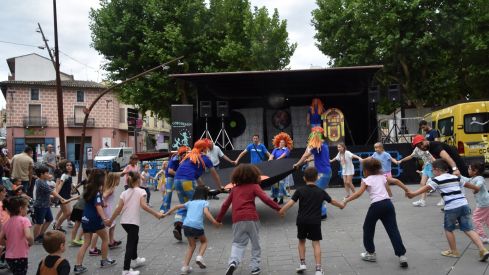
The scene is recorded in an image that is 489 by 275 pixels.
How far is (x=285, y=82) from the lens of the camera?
61.1 ft

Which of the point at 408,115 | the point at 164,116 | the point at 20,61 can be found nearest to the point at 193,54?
the point at 164,116

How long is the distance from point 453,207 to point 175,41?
71.9 ft

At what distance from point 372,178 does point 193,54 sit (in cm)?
2194

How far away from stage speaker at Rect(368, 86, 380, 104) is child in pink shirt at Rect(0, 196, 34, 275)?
14757 millimetres

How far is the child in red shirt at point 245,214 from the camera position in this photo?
5.43 m

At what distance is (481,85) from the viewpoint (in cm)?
2712

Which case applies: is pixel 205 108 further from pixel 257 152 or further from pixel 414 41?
pixel 414 41

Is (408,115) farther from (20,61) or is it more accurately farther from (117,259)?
(20,61)

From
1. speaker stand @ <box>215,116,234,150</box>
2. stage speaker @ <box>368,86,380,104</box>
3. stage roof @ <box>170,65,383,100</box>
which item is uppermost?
stage roof @ <box>170,65,383,100</box>

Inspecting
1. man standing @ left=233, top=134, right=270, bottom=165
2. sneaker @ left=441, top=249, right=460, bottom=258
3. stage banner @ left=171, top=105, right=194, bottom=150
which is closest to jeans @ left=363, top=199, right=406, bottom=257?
sneaker @ left=441, top=249, right=460, bottom=258

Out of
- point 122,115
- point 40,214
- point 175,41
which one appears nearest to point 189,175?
point 40,214

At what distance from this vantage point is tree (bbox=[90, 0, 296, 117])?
1032 inches

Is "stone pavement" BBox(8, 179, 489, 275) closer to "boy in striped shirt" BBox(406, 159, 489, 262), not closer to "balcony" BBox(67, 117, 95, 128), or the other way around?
"boy in striped shirt" BBox(406, 159, 489, 262)

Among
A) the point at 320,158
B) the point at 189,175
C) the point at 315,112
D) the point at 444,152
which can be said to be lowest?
the point at 189,175
